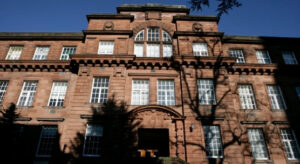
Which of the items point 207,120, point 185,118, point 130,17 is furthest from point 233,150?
point 130,17

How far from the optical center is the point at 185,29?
18281mm

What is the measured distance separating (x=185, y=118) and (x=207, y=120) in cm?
179

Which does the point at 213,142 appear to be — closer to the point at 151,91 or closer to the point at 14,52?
the point at 151,91

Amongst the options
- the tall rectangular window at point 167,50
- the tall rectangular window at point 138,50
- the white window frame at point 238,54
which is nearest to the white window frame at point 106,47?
the tall rectangular window at point 138,50

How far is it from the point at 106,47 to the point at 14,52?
10.4 m

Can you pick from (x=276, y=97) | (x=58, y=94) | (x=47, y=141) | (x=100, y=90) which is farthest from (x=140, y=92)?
(x=276, y=97)

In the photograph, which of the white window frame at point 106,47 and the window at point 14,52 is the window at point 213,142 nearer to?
the white window frame at point 106,47

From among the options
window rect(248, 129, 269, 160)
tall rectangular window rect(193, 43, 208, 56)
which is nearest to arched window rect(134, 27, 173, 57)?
tall rectangular window rect(193, 43, 208, 56)

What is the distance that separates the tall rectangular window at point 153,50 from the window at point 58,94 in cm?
848

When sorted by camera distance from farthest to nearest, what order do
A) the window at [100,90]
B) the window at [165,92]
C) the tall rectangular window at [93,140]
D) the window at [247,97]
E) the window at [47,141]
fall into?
the window at [247,97]
the window at [165,92]
the window at [100,90]
the window at [47,141]
the tall rectangular window at [93,140]

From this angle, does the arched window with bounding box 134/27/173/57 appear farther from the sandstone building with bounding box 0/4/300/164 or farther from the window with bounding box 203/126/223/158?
the window with bounding box 203/126/223/158

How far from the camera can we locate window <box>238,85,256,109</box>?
52.4 ft

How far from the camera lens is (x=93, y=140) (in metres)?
13.3

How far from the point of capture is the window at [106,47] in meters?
17.0
